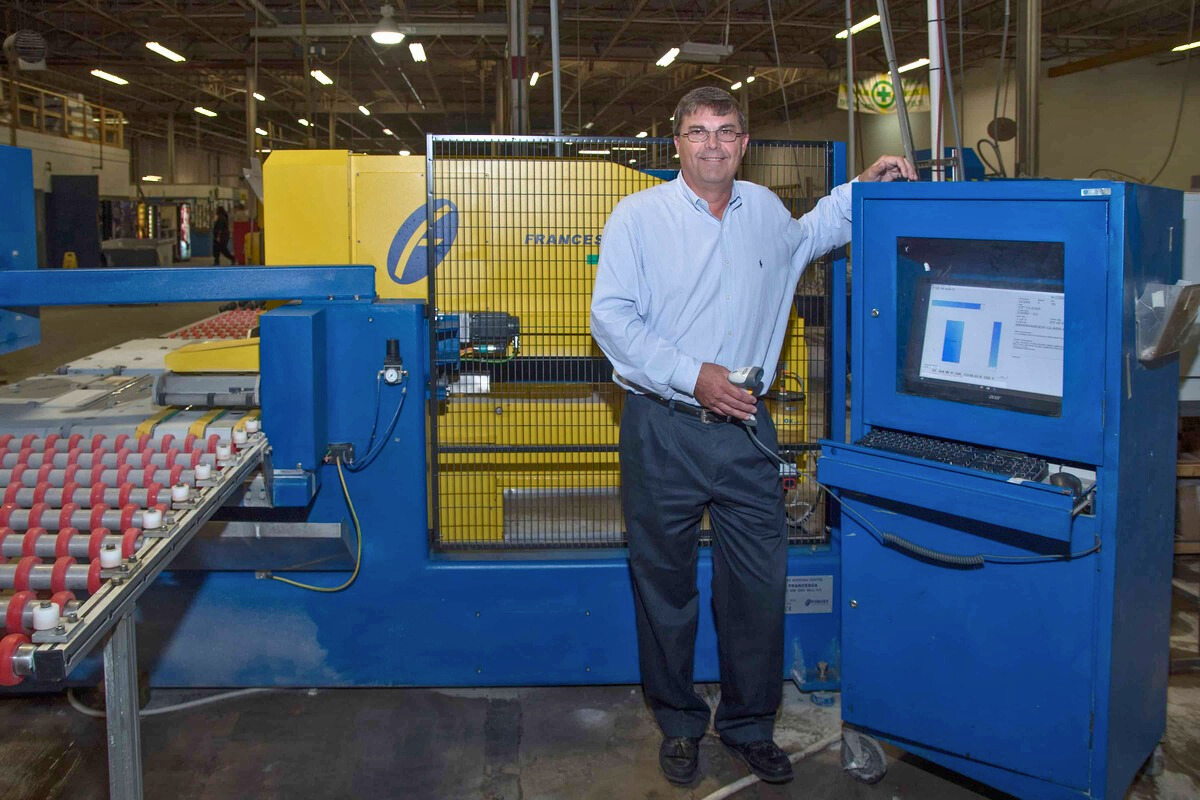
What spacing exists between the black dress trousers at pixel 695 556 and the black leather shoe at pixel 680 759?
26mm

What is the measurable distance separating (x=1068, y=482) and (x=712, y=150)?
111 centimetres

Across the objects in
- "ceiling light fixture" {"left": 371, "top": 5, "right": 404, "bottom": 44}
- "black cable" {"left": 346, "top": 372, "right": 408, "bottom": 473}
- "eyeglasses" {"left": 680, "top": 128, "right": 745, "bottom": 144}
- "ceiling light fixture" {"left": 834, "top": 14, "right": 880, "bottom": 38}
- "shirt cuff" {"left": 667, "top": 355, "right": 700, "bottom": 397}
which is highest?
"ceiling light fixture" {"left": 834, "top": 14, "right": 880, "bottom": 38}

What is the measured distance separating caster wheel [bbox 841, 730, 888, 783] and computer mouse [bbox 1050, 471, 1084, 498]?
3.02 feet

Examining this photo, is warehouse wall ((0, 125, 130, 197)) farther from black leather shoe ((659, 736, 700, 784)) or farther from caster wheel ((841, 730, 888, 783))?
caster wheel ((841, 730, 888, 783))

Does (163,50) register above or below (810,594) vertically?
above

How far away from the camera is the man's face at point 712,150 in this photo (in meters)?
2.45

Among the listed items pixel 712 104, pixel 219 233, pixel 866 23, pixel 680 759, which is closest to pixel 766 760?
pixel 680 759

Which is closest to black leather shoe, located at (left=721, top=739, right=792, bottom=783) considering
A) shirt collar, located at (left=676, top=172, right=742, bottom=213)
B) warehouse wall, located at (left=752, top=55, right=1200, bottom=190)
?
shirt collar, located at (left=676, top=172, right=742, bottom=213)

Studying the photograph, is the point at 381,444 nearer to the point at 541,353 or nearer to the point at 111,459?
the point at 541,353

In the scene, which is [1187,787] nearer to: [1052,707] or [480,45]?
[1052,707]

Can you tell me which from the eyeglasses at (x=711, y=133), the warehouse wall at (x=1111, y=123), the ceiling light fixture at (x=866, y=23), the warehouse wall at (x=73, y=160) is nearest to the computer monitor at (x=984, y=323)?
the eyeglasses at (x=711, y=133)

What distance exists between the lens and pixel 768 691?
2646 millimetres

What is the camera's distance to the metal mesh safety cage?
3057 millimetres

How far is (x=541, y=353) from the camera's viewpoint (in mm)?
3137
